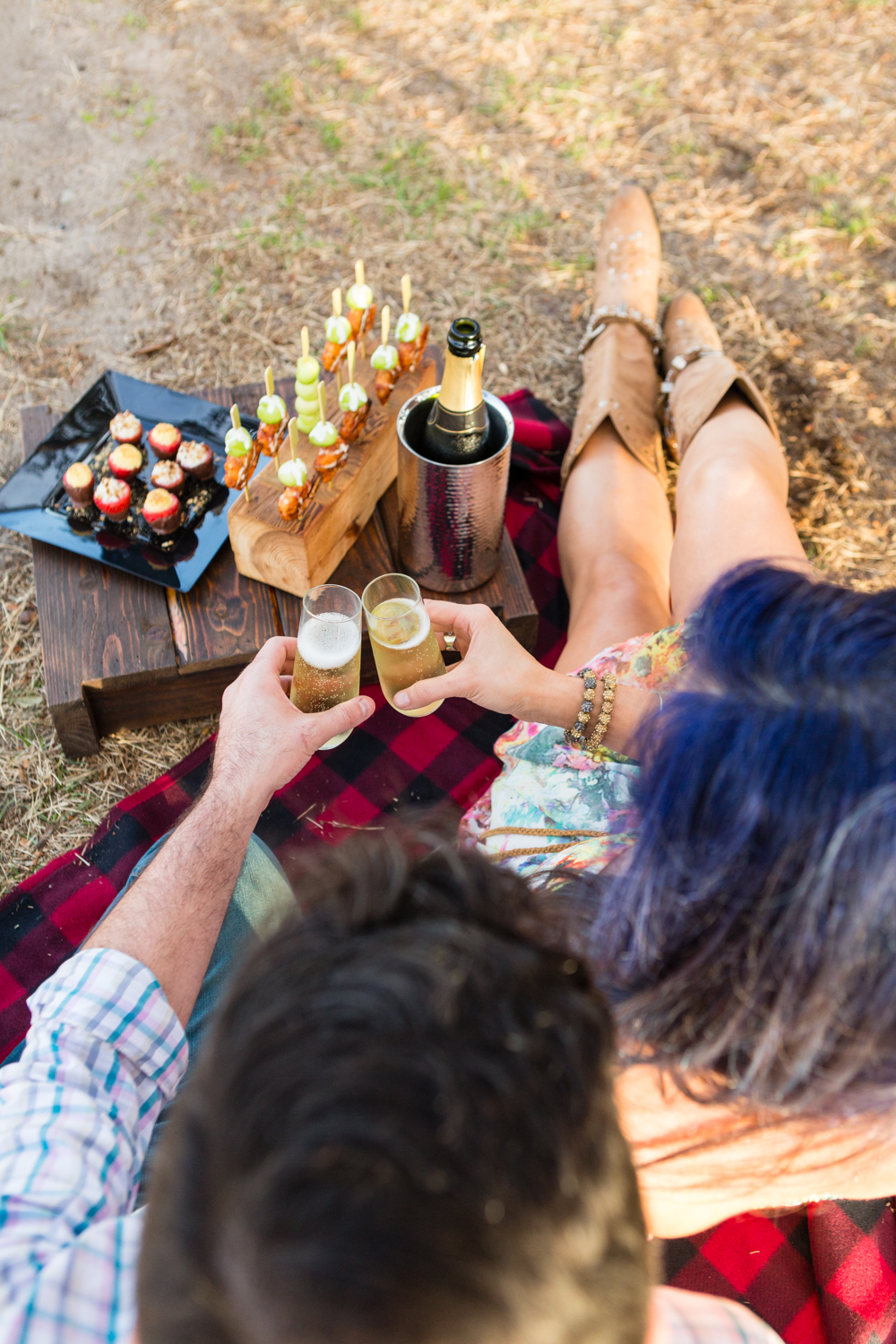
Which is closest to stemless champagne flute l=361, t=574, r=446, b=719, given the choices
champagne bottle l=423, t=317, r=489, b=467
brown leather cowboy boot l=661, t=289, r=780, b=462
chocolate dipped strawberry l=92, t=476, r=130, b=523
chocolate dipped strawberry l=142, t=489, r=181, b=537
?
champagne bottle l=423, t=317, r=489, b=467

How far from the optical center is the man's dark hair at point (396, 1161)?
549mm

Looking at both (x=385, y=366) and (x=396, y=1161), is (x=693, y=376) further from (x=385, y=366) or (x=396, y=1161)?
(x=396, y=1161)

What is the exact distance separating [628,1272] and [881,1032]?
35cm

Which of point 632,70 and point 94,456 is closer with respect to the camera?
point 94,456

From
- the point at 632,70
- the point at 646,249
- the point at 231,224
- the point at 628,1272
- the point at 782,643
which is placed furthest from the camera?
the point at 632,70

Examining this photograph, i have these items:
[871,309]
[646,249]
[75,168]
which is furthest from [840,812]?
[75,168]

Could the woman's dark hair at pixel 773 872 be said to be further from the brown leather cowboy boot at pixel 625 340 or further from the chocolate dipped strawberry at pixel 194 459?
the brown leather cowboy boot at pixel 625 340

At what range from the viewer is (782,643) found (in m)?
0.89

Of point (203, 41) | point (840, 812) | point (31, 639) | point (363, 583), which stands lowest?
point (31, 639)

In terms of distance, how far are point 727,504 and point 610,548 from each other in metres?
0.31

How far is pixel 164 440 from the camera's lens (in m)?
2.06

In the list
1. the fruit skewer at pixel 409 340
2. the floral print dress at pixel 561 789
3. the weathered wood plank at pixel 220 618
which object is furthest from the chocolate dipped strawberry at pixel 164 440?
the floral print dress at pixel 561 789

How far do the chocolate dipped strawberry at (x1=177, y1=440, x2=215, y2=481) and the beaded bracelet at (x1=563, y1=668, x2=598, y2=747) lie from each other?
3.46 feet

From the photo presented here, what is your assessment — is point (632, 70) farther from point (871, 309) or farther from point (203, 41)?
point (203, 41)
